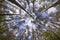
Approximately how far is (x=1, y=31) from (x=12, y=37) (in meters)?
0.08

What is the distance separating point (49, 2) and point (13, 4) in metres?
0.24

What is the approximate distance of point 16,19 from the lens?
1.10 m

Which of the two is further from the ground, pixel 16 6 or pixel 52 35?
pixel 16 6

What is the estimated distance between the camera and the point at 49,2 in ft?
3.67

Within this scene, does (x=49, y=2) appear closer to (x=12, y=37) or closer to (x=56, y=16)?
(x=56, y=16)

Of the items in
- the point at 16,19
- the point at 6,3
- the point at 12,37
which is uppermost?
the point at 6,3

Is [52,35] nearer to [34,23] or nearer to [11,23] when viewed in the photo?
[34,23]

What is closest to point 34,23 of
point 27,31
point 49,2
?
point 27,31

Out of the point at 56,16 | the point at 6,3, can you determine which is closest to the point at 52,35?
the point at 56,16

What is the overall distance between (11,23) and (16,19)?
4cm

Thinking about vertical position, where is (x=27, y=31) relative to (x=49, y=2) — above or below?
below

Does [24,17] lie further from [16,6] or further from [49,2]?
[49,2]

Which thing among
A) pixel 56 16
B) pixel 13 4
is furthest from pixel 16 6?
pixel 56 16

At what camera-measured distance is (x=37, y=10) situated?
1110 mm
